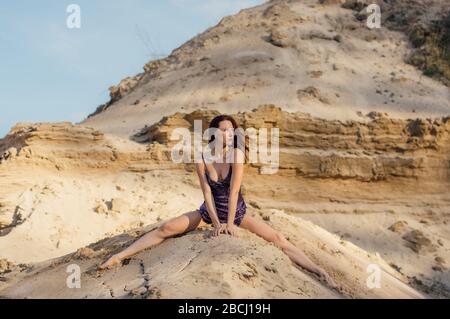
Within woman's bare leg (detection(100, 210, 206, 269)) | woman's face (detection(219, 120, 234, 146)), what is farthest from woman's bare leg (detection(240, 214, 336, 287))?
woman's face (detection(219, 120, 234, 146))

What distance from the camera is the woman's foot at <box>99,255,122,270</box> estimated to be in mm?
4793

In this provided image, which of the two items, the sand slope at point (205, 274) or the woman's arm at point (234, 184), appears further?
the woman's arm at point (234, 184)

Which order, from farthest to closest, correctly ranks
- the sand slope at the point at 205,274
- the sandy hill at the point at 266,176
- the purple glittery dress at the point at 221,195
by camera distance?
the purple glittery dress at the point at 221,195, the sandy hill at the point at 266,176, the sand slope at the point at 205,274

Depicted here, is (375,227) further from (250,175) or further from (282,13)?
(282,13)

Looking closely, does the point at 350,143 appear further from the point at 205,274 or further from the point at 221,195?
the point at 205,274

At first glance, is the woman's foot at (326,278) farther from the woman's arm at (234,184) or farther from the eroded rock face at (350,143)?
the eroded rock face at (350,143)

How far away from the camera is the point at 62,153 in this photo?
10.2 metres

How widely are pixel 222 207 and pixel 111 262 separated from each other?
962mm

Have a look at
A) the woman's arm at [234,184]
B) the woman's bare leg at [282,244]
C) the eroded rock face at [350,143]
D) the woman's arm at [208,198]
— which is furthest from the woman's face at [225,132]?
the eroded rock face at [350,143]

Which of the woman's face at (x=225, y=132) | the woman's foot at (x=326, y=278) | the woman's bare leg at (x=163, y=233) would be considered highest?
the woman's face at (x=225, y=132)

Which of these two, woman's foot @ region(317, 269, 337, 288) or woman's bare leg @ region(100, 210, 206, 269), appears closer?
woman's foot @ region(317, 269, 337, 288)

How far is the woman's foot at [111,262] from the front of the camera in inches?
189

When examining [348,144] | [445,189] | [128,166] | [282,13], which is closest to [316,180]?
[348,144]

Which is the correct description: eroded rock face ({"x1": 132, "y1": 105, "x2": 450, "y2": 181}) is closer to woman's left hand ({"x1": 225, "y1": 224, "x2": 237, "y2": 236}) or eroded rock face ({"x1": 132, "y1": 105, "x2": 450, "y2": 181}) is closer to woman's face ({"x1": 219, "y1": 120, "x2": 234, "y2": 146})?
woman's face ({"x1": 219, "y1": 120, "x2": 234, "y2": 146})
